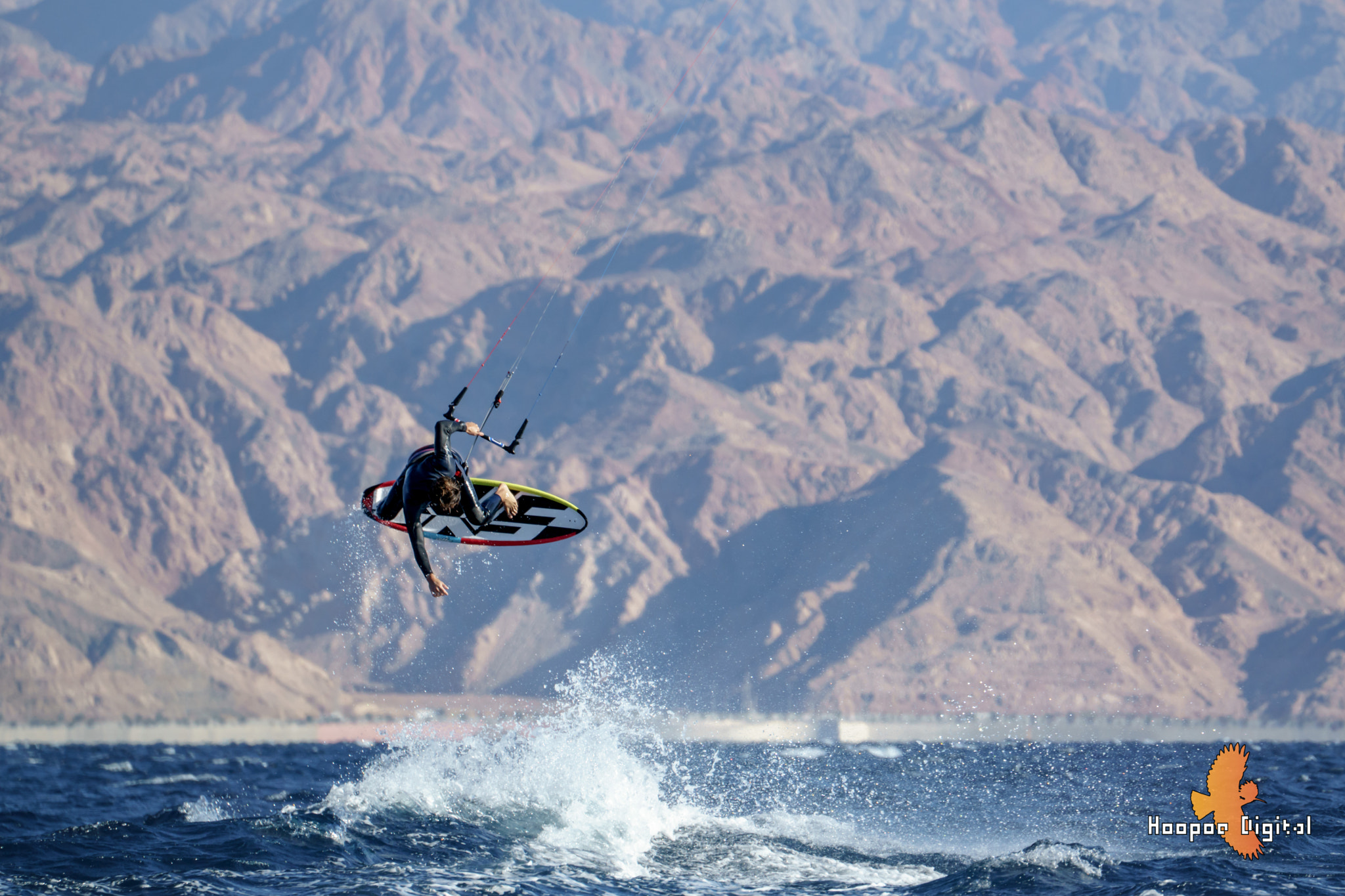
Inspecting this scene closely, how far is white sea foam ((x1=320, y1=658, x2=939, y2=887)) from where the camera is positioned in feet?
111

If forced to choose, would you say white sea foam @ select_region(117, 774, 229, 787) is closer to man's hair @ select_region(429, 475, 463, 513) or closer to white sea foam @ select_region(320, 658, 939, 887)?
white sea foam @ select_region(320, 658, 939, 887)

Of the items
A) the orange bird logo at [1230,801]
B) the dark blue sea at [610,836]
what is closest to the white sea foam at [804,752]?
the orange bird logo at [1230,801]

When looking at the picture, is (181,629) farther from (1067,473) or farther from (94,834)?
(94,834)

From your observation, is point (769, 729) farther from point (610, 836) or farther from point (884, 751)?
point (610, 836)

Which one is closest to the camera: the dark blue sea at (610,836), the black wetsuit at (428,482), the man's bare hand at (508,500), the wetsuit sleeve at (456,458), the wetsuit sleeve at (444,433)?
the wetsuit sleeve at (444,433)

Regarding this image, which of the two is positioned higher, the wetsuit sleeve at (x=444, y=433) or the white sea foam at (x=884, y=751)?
the wetsuit sleeve at (x=444, y=433)

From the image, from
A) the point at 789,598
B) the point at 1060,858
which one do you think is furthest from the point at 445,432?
the point at 789,598

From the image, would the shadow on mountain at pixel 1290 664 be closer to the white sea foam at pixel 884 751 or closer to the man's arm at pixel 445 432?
the white sea foam at pixel 884 751

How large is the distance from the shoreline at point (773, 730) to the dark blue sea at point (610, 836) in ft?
247

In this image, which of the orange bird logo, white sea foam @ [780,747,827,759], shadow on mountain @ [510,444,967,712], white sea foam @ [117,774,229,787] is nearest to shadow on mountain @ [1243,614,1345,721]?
shadow on mountain @ [510,444,967,712]

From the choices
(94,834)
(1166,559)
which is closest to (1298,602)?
(1166,559)

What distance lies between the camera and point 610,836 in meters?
36.2

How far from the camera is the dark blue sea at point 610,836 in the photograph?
31.5 m

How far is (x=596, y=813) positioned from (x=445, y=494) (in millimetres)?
14075
